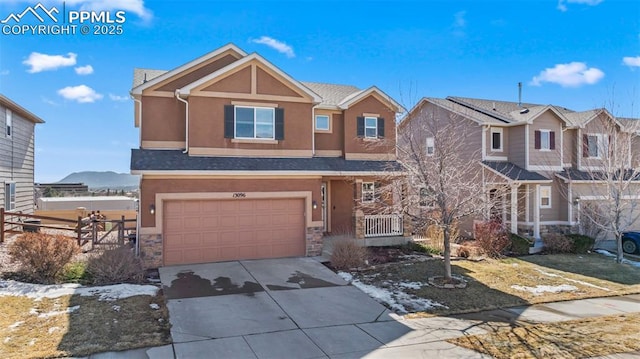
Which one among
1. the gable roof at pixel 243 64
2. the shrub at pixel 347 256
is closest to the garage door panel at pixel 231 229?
the shrub at pixel 347 256

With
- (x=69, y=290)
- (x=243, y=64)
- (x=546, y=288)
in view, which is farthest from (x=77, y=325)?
(x=546, y=288)

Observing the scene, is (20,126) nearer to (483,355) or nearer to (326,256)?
(326,256)

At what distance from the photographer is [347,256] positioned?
13.7 metres

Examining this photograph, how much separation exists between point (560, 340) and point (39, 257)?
43.4 ft

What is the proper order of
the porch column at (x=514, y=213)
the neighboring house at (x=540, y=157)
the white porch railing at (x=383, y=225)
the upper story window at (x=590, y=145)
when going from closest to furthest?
the white porch railing at (x=383, y=225), the porch column at (x=514, y=213), the neighboring house at (x=540, y=157), the upper story window at (x=590, y=145)

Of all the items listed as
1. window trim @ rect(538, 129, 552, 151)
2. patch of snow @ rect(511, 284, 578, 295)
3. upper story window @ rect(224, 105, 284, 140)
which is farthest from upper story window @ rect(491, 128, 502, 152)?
upper story window @ rect(224, 105, 284, 140)

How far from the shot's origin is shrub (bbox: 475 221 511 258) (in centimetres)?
1716

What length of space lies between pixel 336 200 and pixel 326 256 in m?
4.56

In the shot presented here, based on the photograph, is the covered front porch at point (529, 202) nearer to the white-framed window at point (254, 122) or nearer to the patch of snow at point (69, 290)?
the white-framed window at point (254, 122)

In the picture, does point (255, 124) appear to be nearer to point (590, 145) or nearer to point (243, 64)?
point (243, 64)

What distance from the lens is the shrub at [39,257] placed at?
1107 centimetres

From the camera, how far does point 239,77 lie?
15.3 meters

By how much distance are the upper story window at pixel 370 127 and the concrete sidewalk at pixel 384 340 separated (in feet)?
33.5

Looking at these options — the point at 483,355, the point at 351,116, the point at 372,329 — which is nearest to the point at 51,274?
the point at 372,329
